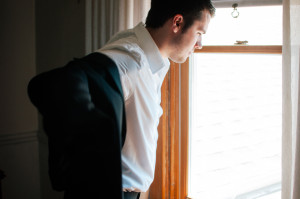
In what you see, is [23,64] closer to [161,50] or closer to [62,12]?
[62,12]

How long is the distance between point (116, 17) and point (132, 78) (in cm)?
94

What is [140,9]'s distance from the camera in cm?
160

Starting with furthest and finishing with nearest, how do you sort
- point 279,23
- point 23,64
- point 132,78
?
point 23,64, point 279,23, point 132,78

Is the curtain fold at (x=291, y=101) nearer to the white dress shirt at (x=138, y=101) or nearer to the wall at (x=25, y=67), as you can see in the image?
the white dress shirt at (x=138, y=101)

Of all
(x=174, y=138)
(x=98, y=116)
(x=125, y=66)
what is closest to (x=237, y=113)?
(x=174, y=138)

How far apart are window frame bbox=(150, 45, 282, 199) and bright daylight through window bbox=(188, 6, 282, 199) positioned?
0.06 meters

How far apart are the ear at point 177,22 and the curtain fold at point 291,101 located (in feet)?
1.37

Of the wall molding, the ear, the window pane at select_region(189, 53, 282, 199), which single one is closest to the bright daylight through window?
the window pane at select_region(189, 53, 282, 199)

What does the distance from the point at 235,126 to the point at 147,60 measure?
0.81m

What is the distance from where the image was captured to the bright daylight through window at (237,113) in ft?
4.87

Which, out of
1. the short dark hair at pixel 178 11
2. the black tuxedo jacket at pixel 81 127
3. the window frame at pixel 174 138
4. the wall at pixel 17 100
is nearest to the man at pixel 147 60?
the short dark hair at pixel 178 11

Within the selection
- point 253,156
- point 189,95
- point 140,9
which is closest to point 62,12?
point 140,9

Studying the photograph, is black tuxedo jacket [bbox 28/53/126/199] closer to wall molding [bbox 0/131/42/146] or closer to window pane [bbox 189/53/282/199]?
window pane [bbox 189/53/282/199]

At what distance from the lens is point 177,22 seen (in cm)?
109
